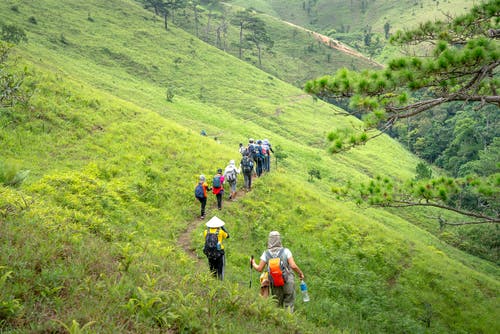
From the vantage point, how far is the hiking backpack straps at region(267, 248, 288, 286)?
7434 mm

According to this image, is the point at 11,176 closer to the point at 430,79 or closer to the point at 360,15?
the point at 430,79

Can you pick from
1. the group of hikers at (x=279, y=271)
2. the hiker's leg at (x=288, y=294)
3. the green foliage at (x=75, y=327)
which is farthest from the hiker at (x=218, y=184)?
the green foliage at (x=75, y=327)

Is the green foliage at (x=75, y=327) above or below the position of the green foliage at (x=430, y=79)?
below

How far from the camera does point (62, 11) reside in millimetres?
53312

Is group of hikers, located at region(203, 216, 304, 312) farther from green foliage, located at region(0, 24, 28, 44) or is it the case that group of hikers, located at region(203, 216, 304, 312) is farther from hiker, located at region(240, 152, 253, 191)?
green foliage, located at region(0, 24, 28, 44)

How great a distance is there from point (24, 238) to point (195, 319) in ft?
11.6

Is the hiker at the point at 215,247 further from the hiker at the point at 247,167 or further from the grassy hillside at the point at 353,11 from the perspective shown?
the grassy hillside at the point at 353,11

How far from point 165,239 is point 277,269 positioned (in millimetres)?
6231

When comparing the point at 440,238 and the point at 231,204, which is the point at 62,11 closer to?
the point at 231,204

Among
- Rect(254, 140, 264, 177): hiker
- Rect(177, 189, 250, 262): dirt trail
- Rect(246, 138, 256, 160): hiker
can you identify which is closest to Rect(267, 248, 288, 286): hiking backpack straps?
Rect(177, 189, 250, 262): dirt trail

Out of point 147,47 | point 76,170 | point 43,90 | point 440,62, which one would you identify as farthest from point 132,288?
point 147,47

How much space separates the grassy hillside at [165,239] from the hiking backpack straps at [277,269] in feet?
1.97

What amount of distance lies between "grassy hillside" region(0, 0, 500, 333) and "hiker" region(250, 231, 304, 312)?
589 millimetres

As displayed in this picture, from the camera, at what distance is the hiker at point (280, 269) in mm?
7500
